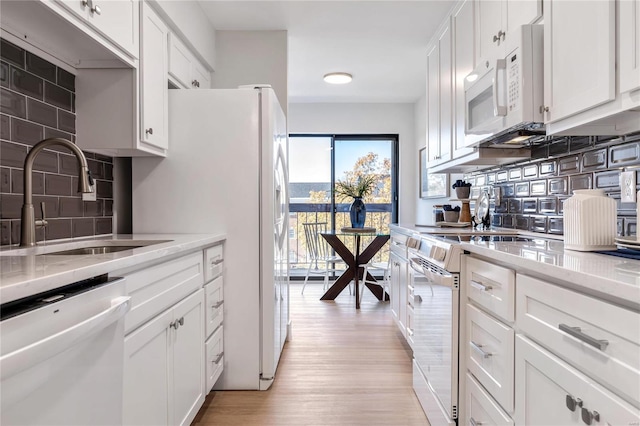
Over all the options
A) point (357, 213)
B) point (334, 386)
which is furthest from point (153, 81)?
point (357, 213)

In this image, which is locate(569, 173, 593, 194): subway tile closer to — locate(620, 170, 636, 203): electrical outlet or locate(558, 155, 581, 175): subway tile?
locate(558, 155, 581, 175): subway tile

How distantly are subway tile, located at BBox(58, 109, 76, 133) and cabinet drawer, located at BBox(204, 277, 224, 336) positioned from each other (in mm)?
1023

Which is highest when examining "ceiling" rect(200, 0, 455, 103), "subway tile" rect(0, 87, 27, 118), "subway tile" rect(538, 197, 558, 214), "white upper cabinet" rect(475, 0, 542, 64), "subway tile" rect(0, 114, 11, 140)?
"ceiling" rect(200, 0, 455, 103)

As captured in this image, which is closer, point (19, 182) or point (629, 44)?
point (629, 44)

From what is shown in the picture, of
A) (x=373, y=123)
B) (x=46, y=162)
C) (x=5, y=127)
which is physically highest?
(x=373, y=123)

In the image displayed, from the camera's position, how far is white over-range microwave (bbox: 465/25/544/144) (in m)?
1.64

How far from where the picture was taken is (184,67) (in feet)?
8.30

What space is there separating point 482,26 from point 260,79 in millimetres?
1727

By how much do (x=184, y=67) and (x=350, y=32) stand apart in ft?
4.71

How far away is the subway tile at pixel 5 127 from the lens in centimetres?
146

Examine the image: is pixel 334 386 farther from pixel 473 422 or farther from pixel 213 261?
pixel 213 261

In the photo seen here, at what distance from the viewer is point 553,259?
1.09 metres

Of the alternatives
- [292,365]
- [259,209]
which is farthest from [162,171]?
[292,365]

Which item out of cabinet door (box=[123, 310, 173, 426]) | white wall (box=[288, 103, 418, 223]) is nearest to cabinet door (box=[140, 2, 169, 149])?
cabinet door (box=[123, 310, 173, 426])
